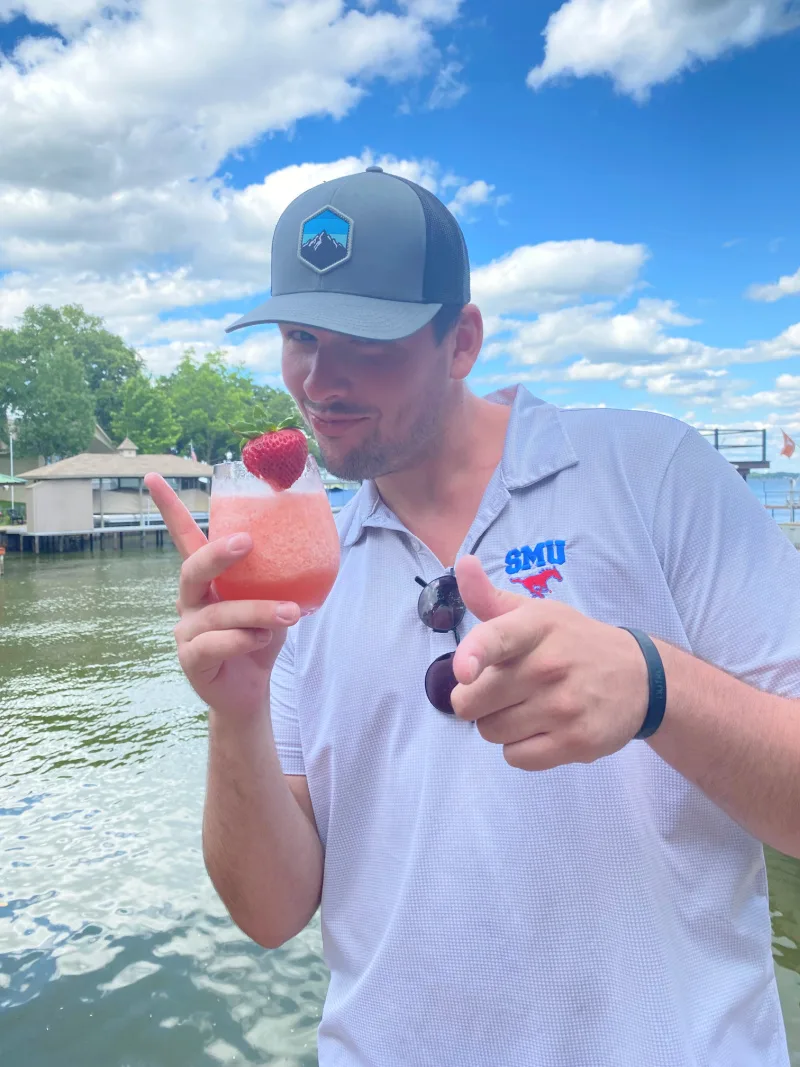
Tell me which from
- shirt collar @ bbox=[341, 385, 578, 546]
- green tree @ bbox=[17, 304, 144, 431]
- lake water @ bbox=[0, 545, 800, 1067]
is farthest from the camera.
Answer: green tree @ bbox=[17, 304, 144, 431]

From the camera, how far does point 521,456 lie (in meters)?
1.66

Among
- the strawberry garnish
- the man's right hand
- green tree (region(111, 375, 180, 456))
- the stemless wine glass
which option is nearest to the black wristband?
the man's right hand

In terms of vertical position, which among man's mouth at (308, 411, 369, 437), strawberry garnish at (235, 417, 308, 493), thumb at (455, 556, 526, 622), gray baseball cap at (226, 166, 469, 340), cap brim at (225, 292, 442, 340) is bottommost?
thumb at (455, 556, 526, 622)

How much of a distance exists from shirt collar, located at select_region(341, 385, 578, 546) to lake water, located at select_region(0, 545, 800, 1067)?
11.5ft

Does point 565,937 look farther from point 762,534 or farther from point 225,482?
point 225,482

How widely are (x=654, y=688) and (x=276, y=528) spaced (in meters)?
0.71

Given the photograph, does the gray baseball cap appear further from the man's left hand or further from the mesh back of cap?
the man's left hand

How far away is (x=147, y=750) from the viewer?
8.32 m

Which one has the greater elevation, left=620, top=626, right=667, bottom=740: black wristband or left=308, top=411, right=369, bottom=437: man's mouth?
left=308, top=411, right=369, bottom=437: man's mouth

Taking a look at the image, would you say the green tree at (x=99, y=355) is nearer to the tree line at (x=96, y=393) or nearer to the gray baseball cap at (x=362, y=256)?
the tree line at (x=96, y=393)

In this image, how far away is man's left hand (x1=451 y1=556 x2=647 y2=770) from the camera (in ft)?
3.18

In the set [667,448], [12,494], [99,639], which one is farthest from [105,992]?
[12,494]

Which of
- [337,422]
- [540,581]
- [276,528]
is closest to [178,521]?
[276,528]

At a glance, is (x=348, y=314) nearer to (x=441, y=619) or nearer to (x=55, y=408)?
(x=441, y=619)
